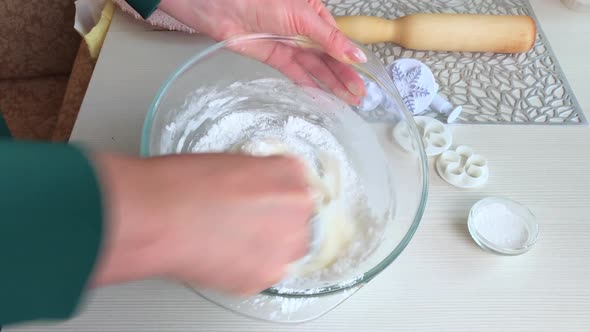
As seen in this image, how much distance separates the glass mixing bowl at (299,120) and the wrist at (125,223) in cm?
21

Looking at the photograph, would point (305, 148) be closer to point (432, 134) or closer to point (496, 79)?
point (432, 134)

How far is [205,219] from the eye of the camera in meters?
0.34

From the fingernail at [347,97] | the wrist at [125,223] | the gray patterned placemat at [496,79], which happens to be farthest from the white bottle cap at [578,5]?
the wrist at [125,223]

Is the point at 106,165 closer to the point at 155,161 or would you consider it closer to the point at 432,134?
the point at 155,161

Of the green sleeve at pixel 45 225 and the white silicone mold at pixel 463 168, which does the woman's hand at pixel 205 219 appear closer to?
the green sleeve at pixel 45 225

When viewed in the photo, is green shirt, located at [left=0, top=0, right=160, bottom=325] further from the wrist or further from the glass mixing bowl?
the glass mixing bowl

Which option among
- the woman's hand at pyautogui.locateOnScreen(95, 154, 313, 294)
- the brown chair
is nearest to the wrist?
the woman's hand at pyautogui.locateOnScreen(95, 154, 313, 294)

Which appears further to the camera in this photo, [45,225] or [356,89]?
[356,89]

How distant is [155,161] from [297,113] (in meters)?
0.41

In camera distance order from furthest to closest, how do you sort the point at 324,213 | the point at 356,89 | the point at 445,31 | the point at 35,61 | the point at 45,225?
1. the point at 35,61
2. the point at 445,31
3. the point at 356,89
4. the point at 324,213
5. the point at 45,225

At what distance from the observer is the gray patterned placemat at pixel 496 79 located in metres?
0.78

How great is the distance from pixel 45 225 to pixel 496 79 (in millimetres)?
742

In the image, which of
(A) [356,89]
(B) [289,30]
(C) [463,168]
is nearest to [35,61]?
(B) [289,30]

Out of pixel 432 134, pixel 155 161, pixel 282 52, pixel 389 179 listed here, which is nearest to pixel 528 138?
pixel 432 134
